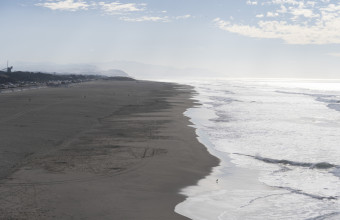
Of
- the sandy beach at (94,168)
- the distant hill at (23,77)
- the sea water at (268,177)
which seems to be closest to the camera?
the sandy beach at (94,168)

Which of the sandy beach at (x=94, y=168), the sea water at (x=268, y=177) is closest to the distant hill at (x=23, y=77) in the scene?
the sandy beach at (x=94, y=168)

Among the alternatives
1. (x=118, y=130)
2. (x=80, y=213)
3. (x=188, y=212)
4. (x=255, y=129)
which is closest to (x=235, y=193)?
(x=188, y=212)

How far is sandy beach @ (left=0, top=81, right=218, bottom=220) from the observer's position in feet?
34.2

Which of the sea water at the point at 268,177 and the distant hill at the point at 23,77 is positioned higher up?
the distant hill at the point at 23,77

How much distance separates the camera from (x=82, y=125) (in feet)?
86.6

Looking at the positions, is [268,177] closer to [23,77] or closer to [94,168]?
[94,168]

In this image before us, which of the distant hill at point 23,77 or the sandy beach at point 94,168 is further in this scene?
the distant hill at point 23,77

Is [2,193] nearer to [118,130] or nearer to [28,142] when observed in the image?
[28,142]

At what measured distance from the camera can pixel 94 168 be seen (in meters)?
14.7

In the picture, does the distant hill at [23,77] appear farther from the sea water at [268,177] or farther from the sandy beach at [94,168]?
the sea water at [268,177]

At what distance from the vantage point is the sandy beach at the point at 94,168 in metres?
10.4

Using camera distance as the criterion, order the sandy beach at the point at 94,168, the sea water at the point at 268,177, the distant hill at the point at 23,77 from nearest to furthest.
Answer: the sandy beach at the point at 94,168 < the sea water at the point at 268,177 < the distant hill at the point at 23,77

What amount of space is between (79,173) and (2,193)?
3205 mm

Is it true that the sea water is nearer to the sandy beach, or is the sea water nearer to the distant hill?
the sandy beach
